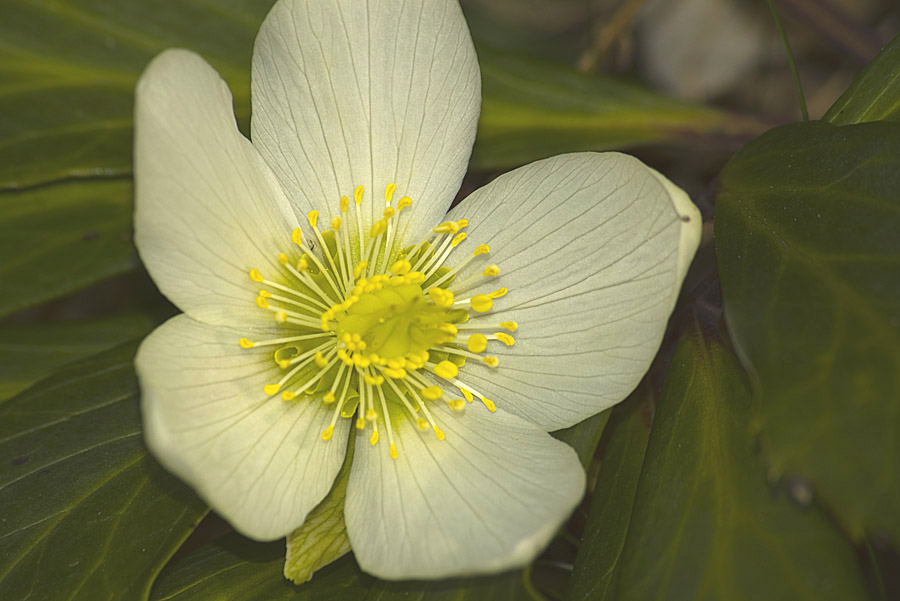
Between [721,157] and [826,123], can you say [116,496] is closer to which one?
[826,123]

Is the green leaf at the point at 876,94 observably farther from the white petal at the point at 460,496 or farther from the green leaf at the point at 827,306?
the white petal at the point at 460,496

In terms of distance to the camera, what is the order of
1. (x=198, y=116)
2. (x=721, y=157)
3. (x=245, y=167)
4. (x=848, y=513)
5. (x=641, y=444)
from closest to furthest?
(x=848, y=513) → (x=198, y=116) → (x=245, y=167) → (x=641, y=444) → (x=721, y=157)

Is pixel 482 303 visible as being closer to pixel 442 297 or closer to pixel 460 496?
pixel 442 297

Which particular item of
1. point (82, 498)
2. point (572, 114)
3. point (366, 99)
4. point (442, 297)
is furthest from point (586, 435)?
point (572, 114)

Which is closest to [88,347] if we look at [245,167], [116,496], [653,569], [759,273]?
[116,496]

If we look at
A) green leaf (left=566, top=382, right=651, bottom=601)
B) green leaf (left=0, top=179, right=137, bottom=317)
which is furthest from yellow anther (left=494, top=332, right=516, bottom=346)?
green leaf (left=0, top=179, right=137, bottom=317)
